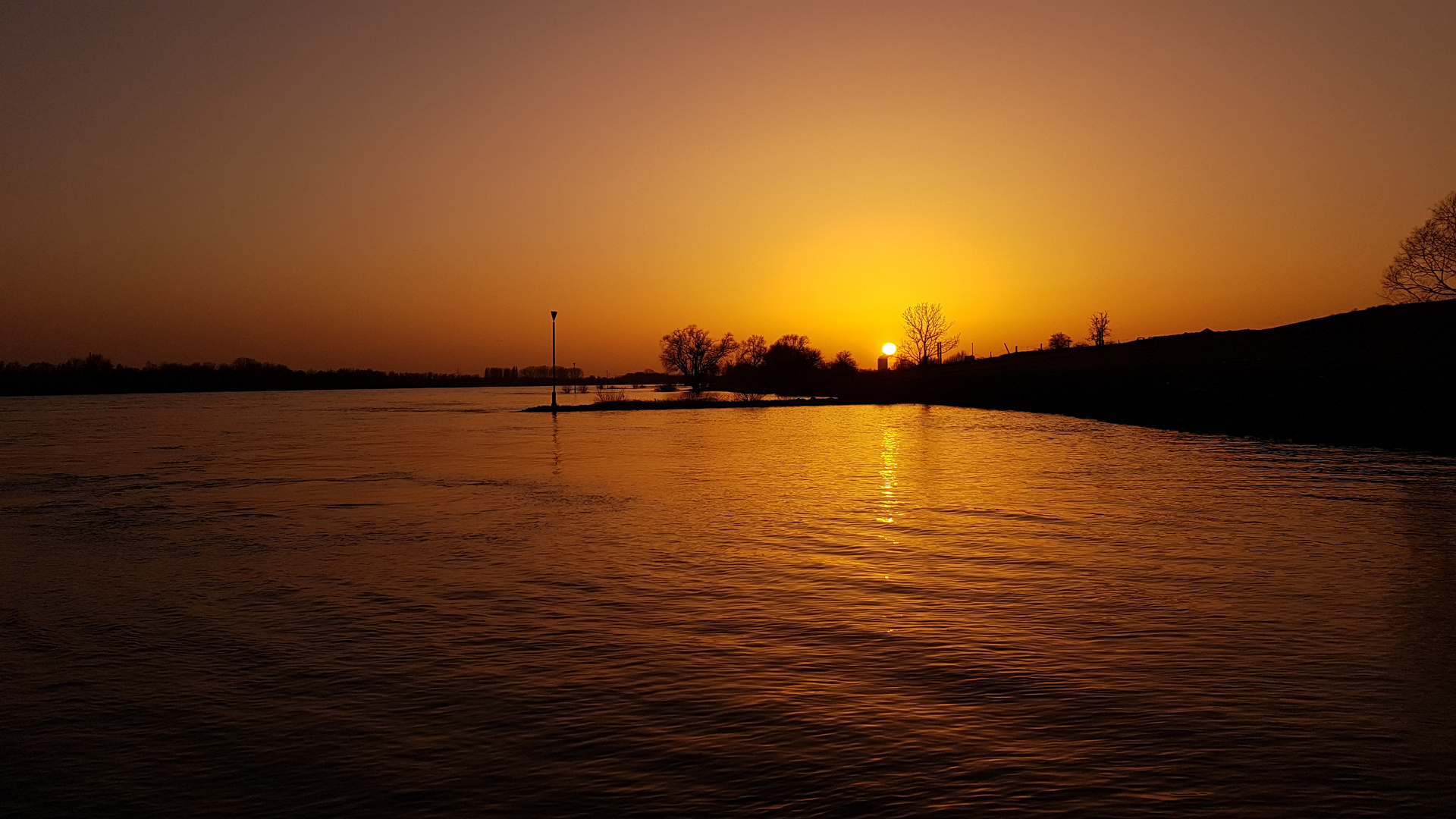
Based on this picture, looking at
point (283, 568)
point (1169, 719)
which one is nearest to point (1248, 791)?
point (1169, 719)

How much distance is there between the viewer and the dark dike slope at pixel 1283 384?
4228 centimetres

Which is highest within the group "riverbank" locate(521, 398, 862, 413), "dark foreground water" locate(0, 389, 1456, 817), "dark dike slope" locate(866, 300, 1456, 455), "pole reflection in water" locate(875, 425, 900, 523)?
"dark dike slope" locate(866, 300, 1456, 455)

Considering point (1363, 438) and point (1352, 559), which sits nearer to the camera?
point (1352, 559)

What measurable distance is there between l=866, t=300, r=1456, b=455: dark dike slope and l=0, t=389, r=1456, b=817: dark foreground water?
21.8 meters

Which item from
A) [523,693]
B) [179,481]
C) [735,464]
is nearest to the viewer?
[523,693]

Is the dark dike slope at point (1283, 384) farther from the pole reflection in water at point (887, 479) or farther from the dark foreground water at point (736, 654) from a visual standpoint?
the dark foreground water at point (736, 654)

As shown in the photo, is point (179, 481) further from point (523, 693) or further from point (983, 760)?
point (983, 760)

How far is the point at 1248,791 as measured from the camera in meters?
6.31

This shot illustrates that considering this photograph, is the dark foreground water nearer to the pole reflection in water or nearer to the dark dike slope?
the pole reflection in water

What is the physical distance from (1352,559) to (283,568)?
16.4 meters

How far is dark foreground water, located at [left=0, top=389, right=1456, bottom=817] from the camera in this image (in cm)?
662

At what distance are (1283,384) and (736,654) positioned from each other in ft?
182

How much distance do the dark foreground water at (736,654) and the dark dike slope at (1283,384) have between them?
21.8 meters

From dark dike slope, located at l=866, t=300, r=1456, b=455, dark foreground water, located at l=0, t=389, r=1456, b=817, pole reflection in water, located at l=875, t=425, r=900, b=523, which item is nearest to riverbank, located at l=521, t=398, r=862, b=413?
dark dike slope, located at l=866, t=300, r=1456, b=455
